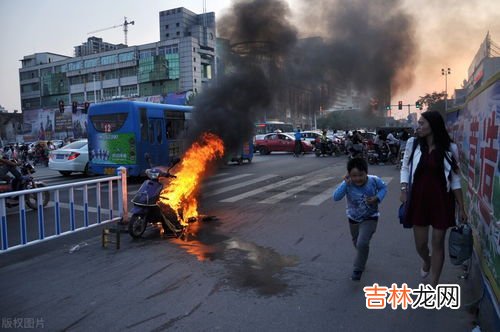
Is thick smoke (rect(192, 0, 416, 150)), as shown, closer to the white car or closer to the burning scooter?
the burning scooter

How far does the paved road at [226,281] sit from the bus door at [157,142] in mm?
7223

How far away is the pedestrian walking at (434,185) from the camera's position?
3.62m

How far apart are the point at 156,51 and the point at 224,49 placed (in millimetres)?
72018

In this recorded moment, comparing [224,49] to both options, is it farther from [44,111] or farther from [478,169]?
[44,111]

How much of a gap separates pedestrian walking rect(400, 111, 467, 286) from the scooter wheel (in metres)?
4.19

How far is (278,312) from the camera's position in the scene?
363cm

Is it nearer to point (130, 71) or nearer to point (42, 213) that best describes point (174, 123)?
point (42, 213)

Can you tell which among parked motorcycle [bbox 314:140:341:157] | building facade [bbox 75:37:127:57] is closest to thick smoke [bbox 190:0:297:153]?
parked motorcycle [bbox 314:140:341:157]

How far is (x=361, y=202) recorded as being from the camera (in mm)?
4281

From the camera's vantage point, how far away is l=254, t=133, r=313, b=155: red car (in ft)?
94.2

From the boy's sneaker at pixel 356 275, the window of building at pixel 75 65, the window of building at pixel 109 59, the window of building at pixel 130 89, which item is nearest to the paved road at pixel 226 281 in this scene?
the boy's sneaker at pixel 356 275

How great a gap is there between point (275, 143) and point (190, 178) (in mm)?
21754

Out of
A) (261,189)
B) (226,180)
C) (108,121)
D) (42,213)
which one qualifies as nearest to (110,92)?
(108,121)

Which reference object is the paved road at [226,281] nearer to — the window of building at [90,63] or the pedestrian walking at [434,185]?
the pedestrian walking at [434,185]
